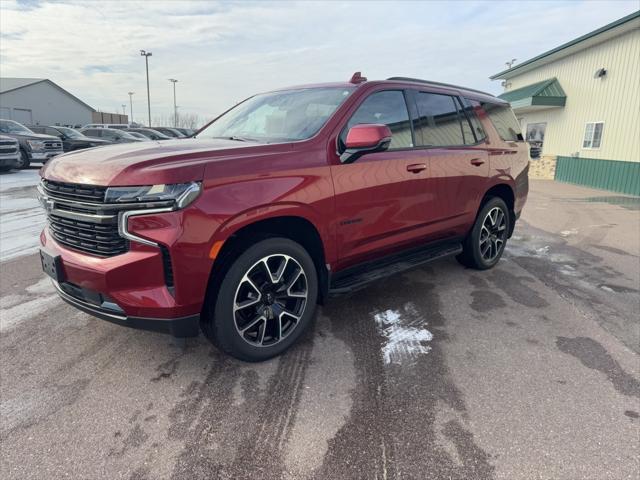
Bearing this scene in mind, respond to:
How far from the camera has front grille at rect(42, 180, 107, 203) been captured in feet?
8.21

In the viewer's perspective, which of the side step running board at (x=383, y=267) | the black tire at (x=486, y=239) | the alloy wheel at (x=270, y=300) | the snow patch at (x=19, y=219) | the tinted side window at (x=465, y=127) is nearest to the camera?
the alloy wheel at (x=270, y=300)

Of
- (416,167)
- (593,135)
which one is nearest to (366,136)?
(416,167)

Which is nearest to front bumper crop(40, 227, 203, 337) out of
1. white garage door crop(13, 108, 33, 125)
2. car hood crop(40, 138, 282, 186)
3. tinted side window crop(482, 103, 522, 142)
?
car hood crop(40, 138, 282, 186)

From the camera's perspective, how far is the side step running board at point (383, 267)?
3.45m

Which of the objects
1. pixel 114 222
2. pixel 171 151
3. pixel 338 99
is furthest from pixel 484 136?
pixel 114 222

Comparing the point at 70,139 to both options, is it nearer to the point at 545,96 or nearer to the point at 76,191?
the point at 76,191

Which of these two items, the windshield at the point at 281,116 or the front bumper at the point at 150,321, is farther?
the windshield at the point at 281,116

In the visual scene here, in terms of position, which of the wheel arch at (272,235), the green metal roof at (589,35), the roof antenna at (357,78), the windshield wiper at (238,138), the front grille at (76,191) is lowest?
the wheel arch at (272,235)

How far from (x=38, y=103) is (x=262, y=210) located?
202 ft

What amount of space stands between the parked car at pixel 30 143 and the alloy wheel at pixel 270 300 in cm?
1491

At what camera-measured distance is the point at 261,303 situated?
297 cm

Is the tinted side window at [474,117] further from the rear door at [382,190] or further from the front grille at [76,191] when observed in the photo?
the front grille at [76,191]

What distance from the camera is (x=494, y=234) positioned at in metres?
5.26

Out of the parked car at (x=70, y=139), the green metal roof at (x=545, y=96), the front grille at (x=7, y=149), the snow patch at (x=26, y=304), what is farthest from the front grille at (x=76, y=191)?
the green metal roof at (x=545, y=96)
